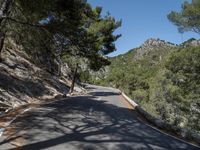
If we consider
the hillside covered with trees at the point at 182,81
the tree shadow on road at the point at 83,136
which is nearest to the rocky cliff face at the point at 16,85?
the tree shadow on road at the point at 83,136

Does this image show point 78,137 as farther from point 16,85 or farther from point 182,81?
point 182,81

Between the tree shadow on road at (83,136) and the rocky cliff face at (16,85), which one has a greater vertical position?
the rocky cliff face at (16,85)

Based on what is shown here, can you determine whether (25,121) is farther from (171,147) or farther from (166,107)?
(166,107)

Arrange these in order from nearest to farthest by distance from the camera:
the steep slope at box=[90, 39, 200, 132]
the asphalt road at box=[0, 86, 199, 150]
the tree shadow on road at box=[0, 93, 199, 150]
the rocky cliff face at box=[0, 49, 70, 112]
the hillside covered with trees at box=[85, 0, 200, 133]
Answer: the asphalt road at box=[0, 86, 199, 150], the tree shadow on road at box=[0, 93, 199, 150], the rocky cliff face at box=[0, 49, 70, 112], the hillside covered with trees at box=[85, 0, 200, 133], the steep slope at box=[90, 39, 200, 132]

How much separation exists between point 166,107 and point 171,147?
36121 mm

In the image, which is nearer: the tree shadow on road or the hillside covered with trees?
the tree shadow on road

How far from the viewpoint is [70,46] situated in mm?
15148

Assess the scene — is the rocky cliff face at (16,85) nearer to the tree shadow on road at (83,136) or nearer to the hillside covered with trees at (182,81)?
the tree shadow on road at (83,136)

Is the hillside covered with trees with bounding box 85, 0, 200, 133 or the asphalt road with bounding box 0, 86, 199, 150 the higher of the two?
the hillside covered with trees with bounding box 85, 0, 200, 133

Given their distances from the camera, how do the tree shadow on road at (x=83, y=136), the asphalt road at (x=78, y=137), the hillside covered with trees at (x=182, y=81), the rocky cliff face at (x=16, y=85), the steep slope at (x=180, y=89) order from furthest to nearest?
the steep slope at (x=180, y=89) → the hillside covered with trees at (x=182, y=81) → the rocky cliff face at (x=16, y=85) → the tree shadow on road at (x=83, y=136) → the asphalt road at (x=78, y=137)

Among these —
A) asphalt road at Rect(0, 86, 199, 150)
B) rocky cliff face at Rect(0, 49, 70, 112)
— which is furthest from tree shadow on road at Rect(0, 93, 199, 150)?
rocky cliff face at Rect(0, 49, 70, 112)

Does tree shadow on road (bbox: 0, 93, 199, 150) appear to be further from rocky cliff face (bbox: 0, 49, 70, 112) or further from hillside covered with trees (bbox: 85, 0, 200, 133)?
hillside covered with trees (bbox: 85, 0, 200, 133)

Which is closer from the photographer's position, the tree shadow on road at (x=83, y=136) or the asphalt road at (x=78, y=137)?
the asphalt road at (x=78, y=137)

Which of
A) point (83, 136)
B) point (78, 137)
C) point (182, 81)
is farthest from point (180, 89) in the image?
point (78, 137)
